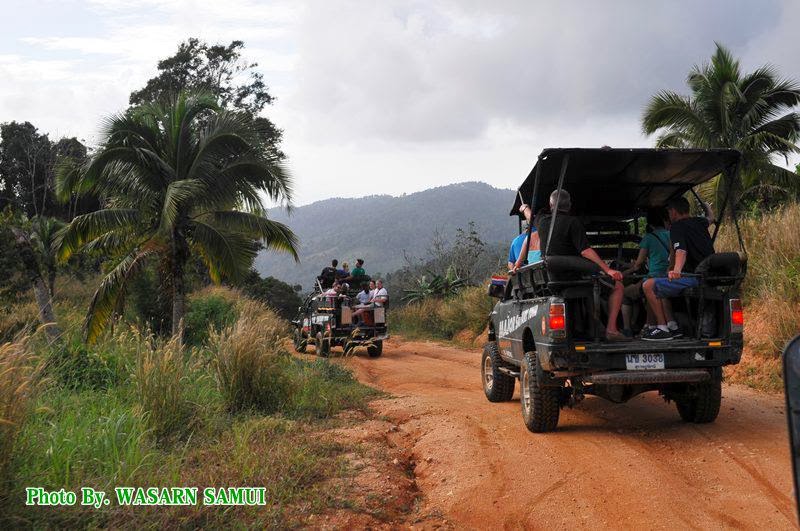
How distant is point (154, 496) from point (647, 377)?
437cm

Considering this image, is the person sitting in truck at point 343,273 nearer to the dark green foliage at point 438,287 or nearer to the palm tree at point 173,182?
the palm tree at point 173,182

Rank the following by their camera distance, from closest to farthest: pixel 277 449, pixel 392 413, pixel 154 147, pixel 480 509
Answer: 1. pixel 480 509
2. pixel 277 449
3. pixel 392 413
4. pixel 154 147

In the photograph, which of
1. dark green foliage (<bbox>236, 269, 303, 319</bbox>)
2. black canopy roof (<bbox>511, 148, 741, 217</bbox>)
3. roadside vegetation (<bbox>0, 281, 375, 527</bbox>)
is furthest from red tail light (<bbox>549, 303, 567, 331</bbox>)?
dark green foliage (<bbox>236, 269, 303, 319</bbox>)

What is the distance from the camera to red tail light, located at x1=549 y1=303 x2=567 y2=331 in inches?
255

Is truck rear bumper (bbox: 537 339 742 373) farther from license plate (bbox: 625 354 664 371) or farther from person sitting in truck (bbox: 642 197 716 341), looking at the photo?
person sitting in truck (bbox: 642 197 716 341)

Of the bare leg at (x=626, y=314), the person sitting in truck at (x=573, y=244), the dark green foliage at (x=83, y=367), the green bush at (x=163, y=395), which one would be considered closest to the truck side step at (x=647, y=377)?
the person sitting in truck at (x=573, y=244)

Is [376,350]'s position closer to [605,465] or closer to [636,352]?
[636,352]

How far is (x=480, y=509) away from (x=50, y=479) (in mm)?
2978

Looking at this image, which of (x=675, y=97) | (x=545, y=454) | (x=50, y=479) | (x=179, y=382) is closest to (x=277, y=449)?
(x=179, y=382)

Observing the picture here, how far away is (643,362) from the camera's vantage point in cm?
653

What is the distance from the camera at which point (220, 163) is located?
16.8 meters

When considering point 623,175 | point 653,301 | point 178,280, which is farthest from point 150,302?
point 653,301

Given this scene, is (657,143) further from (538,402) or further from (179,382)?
(179,382)

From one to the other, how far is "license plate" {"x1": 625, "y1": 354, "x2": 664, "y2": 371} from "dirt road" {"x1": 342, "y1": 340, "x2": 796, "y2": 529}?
2.36 feet
